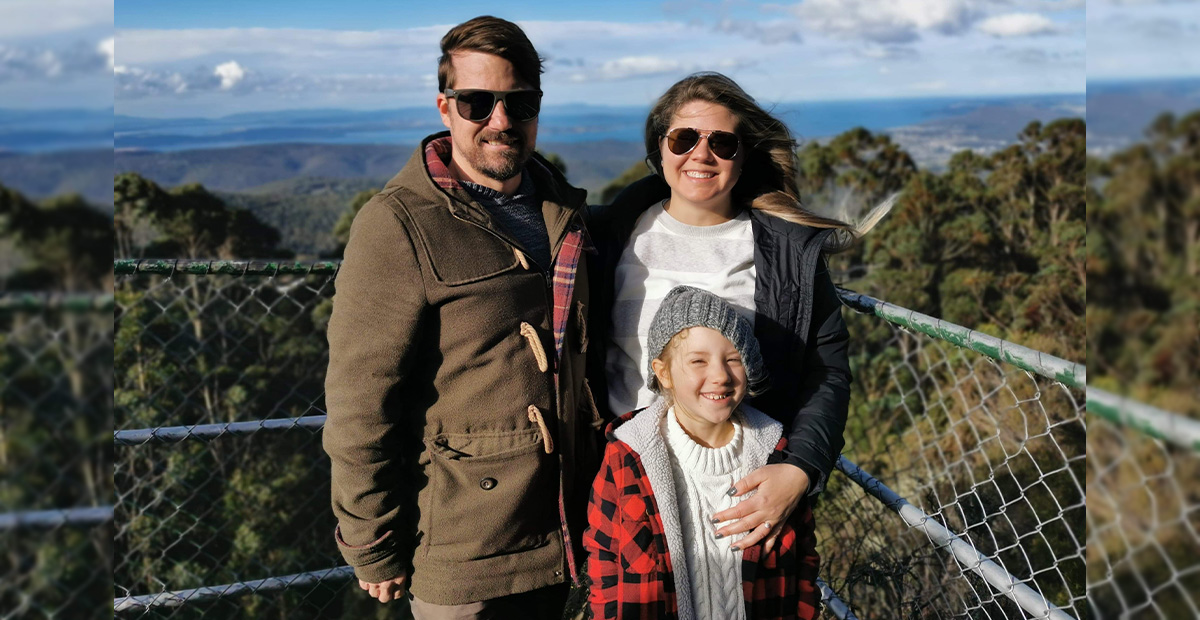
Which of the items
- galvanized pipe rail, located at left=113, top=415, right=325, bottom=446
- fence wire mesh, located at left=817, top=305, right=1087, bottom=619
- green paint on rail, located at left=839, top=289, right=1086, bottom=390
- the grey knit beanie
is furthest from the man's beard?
fence wire mesh, located at left=817, top=305, right=1087, bottom=619

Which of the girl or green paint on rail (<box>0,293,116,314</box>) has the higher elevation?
green paint on rail (<box>0,293,116,314</box>)

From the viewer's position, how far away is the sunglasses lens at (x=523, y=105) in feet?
7.30

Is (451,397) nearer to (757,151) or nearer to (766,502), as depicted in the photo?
(766,502)

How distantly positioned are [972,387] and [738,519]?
5.02 metres

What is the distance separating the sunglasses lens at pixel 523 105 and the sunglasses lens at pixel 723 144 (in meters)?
0.43

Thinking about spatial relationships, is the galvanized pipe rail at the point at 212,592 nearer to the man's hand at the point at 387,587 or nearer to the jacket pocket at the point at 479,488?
the man's hand at the point at 387,587

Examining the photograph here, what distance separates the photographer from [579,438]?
238 cm

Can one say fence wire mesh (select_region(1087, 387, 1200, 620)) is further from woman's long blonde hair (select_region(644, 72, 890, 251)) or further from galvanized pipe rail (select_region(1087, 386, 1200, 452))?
woman's long blonde hair (select_region(644, 72, 890, 251))

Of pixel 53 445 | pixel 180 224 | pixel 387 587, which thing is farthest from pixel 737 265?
pixel 180 224

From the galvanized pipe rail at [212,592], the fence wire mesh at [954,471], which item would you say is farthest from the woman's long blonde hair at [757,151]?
the galvanized pipe rail at [212,592]

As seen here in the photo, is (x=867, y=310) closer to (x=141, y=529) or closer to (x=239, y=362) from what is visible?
(x=141, y=529)

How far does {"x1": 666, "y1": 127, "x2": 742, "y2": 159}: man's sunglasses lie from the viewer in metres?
2.33

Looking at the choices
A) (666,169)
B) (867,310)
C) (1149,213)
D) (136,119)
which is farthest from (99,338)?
(136,119)

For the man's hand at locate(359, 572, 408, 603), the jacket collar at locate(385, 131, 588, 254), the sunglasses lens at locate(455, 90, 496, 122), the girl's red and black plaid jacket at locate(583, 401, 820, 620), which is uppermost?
the sunglasses lens at locate(455, 90, 496, 122)
